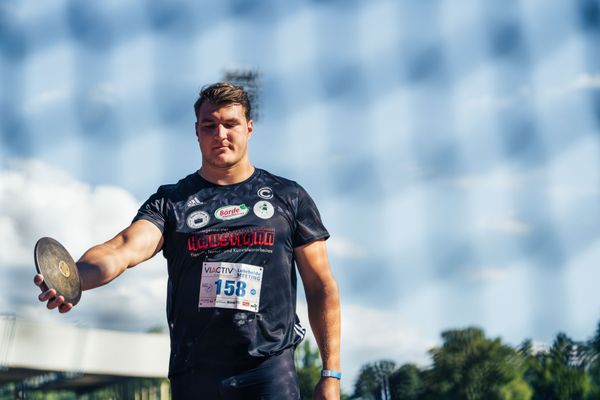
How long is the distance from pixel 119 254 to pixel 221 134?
706 mm

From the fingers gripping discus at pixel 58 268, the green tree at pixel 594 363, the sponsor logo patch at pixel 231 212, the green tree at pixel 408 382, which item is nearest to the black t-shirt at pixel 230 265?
the sponsor logo patch at pixel 231 212

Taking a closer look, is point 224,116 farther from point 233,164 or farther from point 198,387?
point 198,387

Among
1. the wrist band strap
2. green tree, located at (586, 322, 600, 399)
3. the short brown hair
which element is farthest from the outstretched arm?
green tree, located at (586, 322, 600, 399)

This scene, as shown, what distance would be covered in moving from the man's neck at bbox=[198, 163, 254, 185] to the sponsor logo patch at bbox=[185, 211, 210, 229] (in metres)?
0.20

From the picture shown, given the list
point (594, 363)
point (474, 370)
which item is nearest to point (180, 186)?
point (594, 363)

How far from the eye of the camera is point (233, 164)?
413 cm

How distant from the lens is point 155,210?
4.10 m

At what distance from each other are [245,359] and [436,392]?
54.5 metres

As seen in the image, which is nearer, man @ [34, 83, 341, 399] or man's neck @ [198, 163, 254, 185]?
man @ [34, 83, 341, 399]

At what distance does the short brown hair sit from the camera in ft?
13.4

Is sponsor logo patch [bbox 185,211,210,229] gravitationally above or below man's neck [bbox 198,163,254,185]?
below

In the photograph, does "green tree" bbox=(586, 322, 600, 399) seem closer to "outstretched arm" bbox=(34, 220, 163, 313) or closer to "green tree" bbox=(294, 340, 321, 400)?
"green tree" bbox=(294, 340, 321, 400)

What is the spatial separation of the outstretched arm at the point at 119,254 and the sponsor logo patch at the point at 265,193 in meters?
0.49

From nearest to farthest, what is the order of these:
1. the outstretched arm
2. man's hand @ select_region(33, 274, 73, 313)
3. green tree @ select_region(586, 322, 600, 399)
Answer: man's hand @ select_region(33, 274, 73, 313) < the outstretched arm < green tree @ select_region(586, 322, 600, 399)
